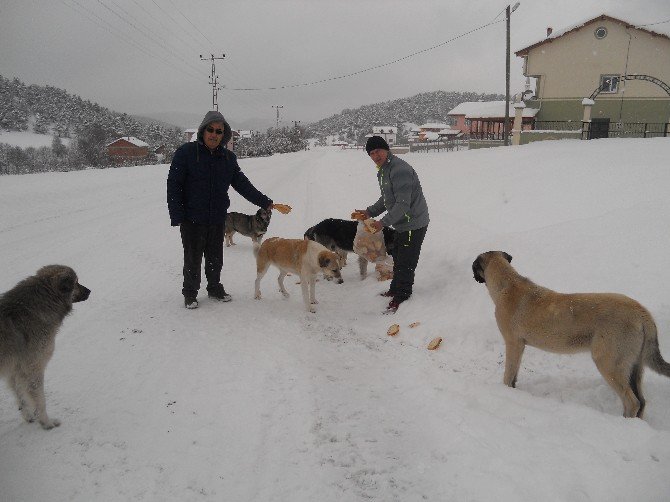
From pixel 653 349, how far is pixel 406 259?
3.35m

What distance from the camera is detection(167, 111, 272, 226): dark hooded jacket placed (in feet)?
18.3

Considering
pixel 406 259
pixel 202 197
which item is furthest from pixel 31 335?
pixel 406 259

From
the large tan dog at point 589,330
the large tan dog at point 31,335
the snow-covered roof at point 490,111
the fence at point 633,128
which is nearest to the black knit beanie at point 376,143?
the large tan dog at point 589,330

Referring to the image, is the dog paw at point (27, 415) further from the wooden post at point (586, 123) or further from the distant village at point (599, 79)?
the distant village at point (599, 79)

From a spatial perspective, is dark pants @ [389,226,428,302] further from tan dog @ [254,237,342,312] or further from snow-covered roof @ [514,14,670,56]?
snow-covered roof @ [514,14,670,56]

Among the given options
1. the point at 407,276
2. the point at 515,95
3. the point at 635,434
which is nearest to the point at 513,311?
the point at 635,434

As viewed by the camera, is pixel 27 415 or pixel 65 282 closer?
pixel 27 415

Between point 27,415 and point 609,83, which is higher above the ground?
point 609,83

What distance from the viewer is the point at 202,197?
5.77m

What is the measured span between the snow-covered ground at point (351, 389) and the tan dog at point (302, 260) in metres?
0.46

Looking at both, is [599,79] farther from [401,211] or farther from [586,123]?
[401,211]

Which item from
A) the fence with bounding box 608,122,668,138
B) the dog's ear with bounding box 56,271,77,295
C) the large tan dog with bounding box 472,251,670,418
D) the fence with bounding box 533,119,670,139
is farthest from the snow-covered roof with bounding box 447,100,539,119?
the dog's ear with bounding box 56,271,77,295

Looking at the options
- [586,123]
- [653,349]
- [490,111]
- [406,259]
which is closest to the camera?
[653,349]

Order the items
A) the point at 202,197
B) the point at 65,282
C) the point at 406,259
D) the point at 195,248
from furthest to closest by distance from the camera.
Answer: the point at 406,259, the point at 195,248, the point at 202,197, the point at 65,282
